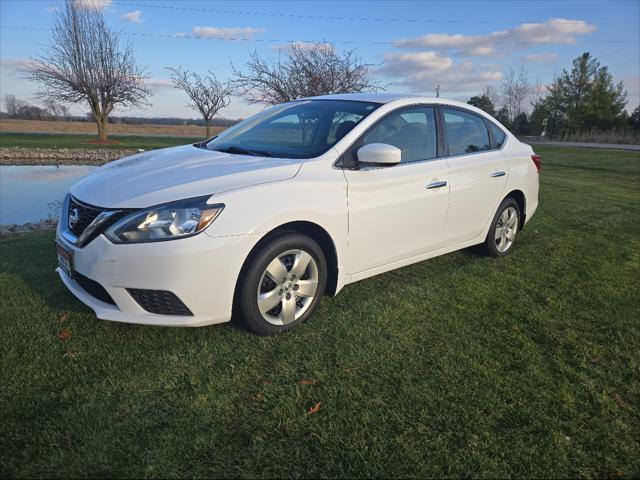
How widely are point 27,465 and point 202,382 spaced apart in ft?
2.88

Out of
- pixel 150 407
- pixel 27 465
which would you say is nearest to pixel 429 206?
pixel 150 407

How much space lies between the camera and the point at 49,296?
11.8ft

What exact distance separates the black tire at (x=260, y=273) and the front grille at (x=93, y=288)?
798mm

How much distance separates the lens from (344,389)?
2.53 meters

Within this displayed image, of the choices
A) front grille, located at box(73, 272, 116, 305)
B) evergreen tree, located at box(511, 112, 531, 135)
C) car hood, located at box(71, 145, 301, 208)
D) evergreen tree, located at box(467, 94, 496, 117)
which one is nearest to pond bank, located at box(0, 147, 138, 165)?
car hood, located at box(71, 145, 301, 208)

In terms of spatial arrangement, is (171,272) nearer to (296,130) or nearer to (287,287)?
(287,287)

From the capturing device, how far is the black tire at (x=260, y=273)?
2883mm

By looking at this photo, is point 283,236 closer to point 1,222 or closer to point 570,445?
point 570,445

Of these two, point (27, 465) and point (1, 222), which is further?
point (1, 222)

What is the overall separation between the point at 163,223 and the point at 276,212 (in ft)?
2.28

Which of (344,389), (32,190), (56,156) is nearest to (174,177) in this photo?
(344,389)

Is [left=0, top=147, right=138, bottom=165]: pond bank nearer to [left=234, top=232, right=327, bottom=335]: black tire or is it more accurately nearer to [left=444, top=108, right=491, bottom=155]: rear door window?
[left=444, top=108, right=491, bottom=155]: rear door window

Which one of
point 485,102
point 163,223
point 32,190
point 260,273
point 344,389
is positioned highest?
point 485,102

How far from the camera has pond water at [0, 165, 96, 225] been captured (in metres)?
9.79
